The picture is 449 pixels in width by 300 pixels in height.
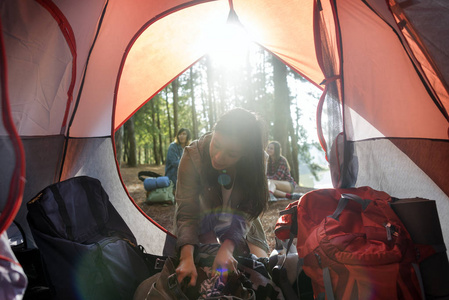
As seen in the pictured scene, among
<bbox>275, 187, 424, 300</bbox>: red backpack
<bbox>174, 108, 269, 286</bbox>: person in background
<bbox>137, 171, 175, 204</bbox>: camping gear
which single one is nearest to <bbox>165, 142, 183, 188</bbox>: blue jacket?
<bbox>137, 171, 175, 204</bbox>: camping gear

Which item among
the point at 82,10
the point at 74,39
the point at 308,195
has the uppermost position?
the point at 82,10

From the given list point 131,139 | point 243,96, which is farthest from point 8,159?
point 243,96

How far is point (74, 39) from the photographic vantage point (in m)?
1.92

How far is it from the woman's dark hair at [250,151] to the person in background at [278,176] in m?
3.04

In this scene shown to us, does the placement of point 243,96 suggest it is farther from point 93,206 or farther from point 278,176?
point 93,206

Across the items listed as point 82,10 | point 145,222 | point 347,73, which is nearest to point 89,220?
point 145,222

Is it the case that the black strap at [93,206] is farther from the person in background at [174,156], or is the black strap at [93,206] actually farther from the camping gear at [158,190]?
the person in background at [174,156]

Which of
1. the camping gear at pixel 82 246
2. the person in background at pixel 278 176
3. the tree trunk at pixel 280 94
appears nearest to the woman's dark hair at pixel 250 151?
the camping gear at pixel 82 246

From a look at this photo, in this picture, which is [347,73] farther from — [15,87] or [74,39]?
[15,87]

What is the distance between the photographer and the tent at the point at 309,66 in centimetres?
149

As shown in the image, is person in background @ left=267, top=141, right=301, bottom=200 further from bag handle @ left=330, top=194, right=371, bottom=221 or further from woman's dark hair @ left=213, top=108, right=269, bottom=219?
bag handle @ left=330, top=194, right=371, bottom=221

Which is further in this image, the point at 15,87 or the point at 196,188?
the point at 196,188

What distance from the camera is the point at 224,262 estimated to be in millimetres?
1496

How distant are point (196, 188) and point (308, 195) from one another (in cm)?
69
